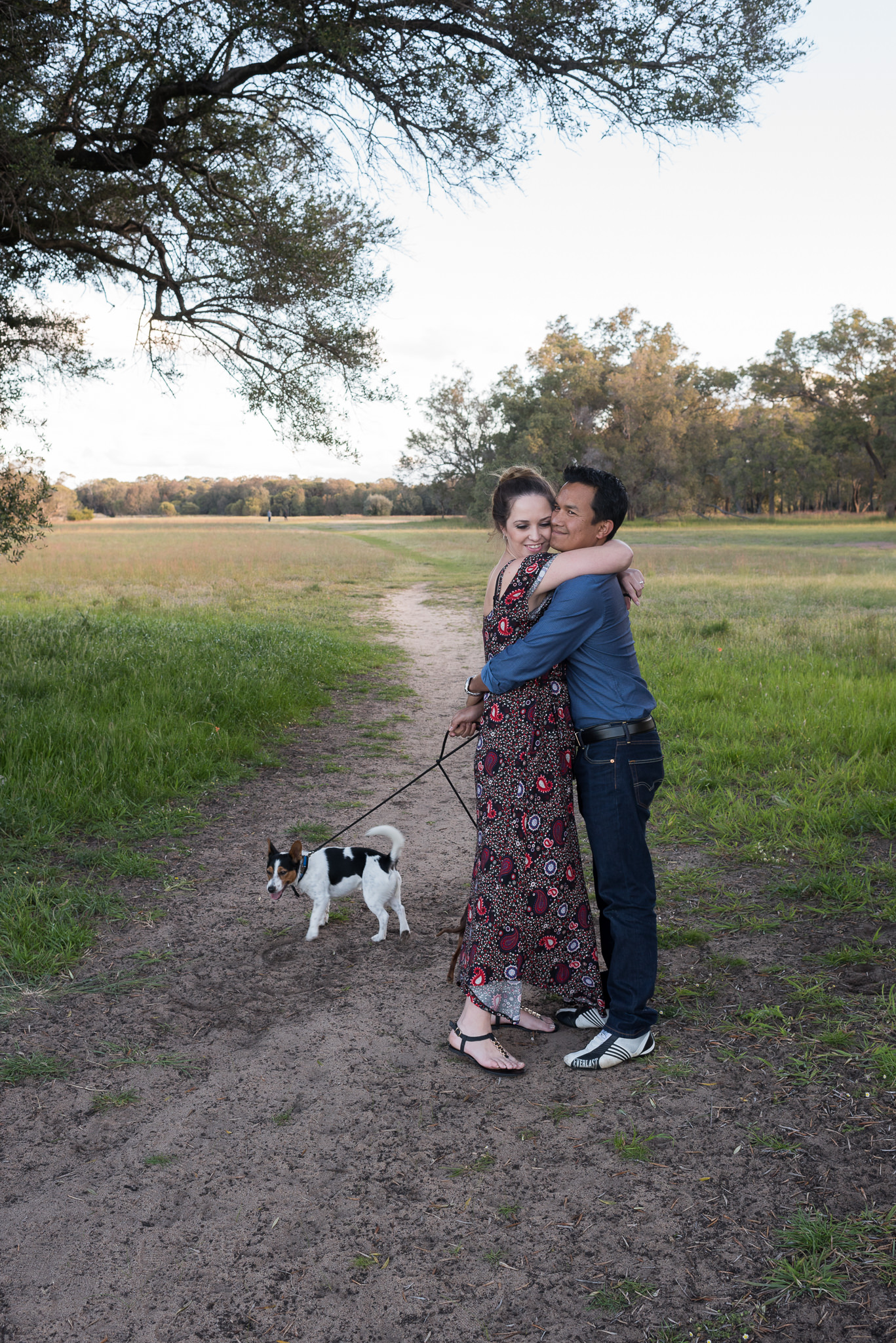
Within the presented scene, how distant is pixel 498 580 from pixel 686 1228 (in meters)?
2.22

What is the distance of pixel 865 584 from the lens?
2055 centimetres

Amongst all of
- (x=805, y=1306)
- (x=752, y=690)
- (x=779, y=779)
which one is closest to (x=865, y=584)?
(x=752, y=690)

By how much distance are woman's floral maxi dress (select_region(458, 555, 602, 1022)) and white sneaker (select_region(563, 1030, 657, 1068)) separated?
0.33m

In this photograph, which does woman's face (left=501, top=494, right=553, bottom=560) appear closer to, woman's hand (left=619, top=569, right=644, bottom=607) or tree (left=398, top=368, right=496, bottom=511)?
woman's hand (left=619, top=569, right=644, bottom=607)

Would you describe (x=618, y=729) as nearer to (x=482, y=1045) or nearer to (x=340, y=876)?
(x=482, y=1045)

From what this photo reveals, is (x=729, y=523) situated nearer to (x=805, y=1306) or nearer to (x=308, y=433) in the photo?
(x=308, y=433)

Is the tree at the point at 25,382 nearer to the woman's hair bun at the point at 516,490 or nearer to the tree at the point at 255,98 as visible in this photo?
the tree at the point at 255,98

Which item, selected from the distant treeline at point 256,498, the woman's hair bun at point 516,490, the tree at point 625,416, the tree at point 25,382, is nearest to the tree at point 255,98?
the tree at point 25,382

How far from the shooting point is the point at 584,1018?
3729 millimetres

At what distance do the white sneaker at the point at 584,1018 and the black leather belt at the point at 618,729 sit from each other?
1193mm

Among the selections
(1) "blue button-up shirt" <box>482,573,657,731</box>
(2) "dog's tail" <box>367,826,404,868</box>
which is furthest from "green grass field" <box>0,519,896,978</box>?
(1) "blue button-up shirt" <box>482,573,657,731</box>

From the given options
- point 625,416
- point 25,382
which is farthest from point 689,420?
point 25,382

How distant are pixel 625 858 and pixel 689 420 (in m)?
73.0

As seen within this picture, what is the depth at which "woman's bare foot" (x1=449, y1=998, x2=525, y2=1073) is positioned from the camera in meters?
3.39
